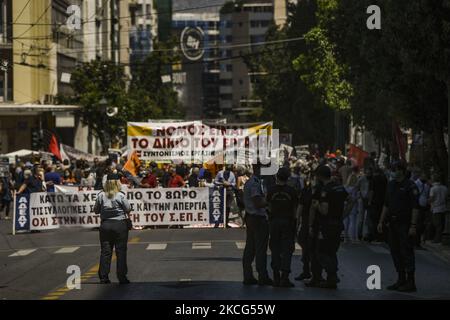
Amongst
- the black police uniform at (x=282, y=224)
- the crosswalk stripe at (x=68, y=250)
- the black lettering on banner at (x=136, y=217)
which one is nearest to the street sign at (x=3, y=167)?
the black lettering on banner at (x=136, y=217)

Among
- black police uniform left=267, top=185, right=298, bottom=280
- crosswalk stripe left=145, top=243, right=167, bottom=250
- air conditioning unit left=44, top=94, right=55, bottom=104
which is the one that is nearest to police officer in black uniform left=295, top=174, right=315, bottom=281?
black police uniform left=267, top=185, right=298, bottom=280

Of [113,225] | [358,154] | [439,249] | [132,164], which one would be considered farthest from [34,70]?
[113,225]

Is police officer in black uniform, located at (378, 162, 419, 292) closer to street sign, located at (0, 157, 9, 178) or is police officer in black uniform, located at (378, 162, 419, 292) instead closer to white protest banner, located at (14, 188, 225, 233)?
white protest banner, located at (14, 188, 225, 233)

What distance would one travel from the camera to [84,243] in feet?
99.8

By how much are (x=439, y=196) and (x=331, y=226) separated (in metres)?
10.9

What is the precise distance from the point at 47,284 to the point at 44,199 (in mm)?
15474

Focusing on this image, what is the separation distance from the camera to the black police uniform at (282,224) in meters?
18.7

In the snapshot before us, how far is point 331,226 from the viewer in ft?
60.4

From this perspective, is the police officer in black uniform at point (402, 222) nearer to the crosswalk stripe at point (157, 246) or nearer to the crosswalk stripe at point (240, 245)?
the crosswalk stripe at point (240, 245)

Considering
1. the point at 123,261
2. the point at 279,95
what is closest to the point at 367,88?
the point at 123,261

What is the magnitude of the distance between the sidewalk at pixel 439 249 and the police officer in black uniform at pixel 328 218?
7.00 m

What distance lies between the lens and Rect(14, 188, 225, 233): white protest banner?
115 ft

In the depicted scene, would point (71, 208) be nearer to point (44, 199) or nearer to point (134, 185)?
point (44, 199)

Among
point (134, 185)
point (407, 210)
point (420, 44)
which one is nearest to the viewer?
point (407, 210)
